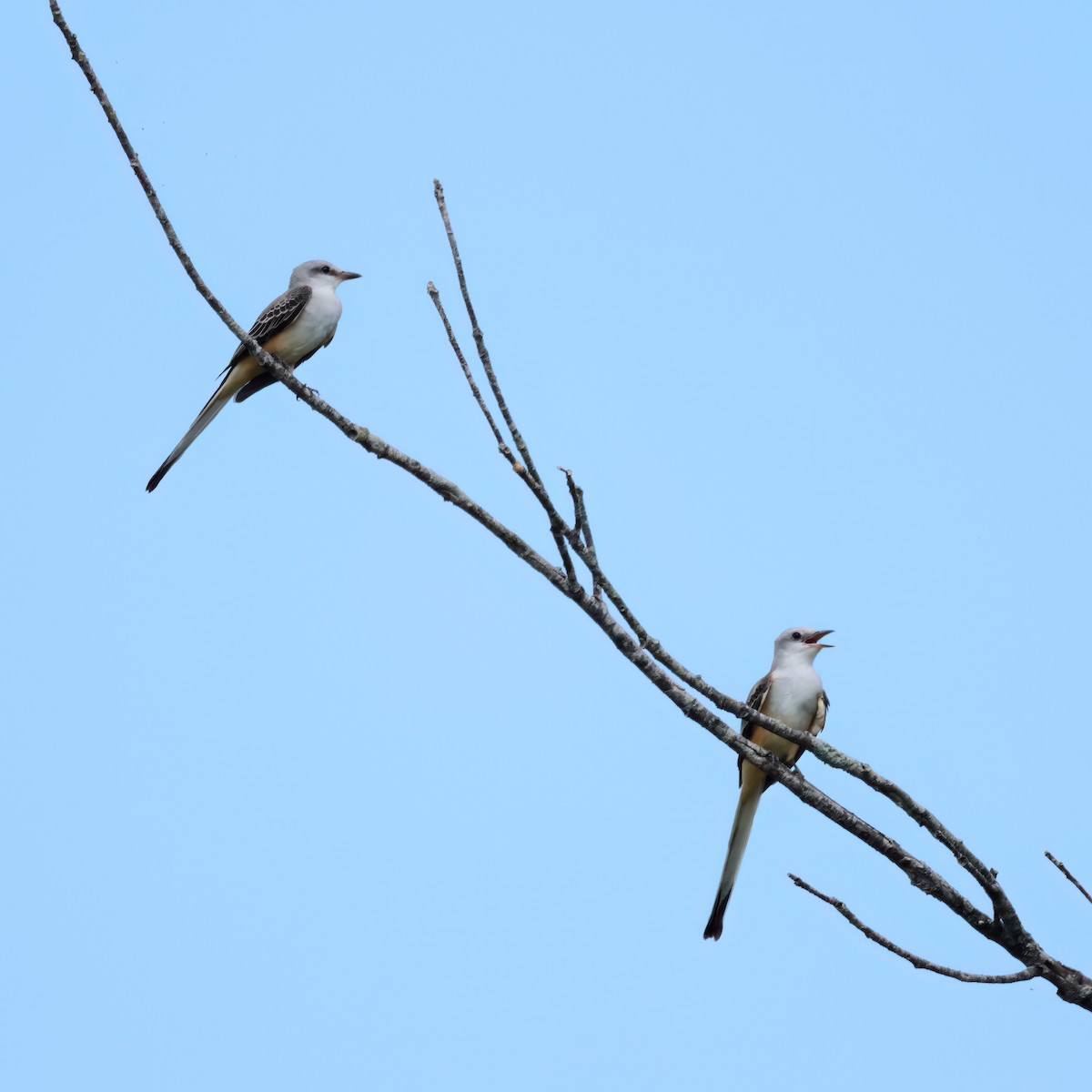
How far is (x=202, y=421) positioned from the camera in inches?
349

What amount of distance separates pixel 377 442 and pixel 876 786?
2116 mm

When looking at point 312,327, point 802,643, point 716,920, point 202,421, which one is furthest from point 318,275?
point 716,920

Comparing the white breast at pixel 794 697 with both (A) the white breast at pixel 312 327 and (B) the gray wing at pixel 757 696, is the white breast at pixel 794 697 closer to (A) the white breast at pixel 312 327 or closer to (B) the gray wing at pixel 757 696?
(B) the gray wing at pixel 757 696

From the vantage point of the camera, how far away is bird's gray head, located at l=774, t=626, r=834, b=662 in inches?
326

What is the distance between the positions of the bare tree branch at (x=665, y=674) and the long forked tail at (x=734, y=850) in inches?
96.0

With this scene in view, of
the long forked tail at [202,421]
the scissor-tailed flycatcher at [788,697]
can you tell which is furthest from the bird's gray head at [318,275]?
the scissor-tailed flycatcher at [788,697]

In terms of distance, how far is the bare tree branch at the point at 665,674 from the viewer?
4.07 metres

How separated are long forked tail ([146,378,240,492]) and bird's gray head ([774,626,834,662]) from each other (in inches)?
165

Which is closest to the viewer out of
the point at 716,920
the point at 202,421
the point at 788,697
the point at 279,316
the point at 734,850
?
the point at 716,920

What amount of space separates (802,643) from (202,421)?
4.37m

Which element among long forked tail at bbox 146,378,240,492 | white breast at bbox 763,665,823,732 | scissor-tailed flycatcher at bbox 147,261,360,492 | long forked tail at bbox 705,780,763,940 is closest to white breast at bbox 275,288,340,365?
scissor-tailed flycatcher at bbox 147,261,360,492

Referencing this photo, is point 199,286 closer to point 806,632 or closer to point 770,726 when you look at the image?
point 770,726

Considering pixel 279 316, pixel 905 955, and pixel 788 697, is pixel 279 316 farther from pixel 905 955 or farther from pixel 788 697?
pixel 905 955

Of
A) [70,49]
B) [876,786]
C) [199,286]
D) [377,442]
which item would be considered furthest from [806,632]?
[70,49]
